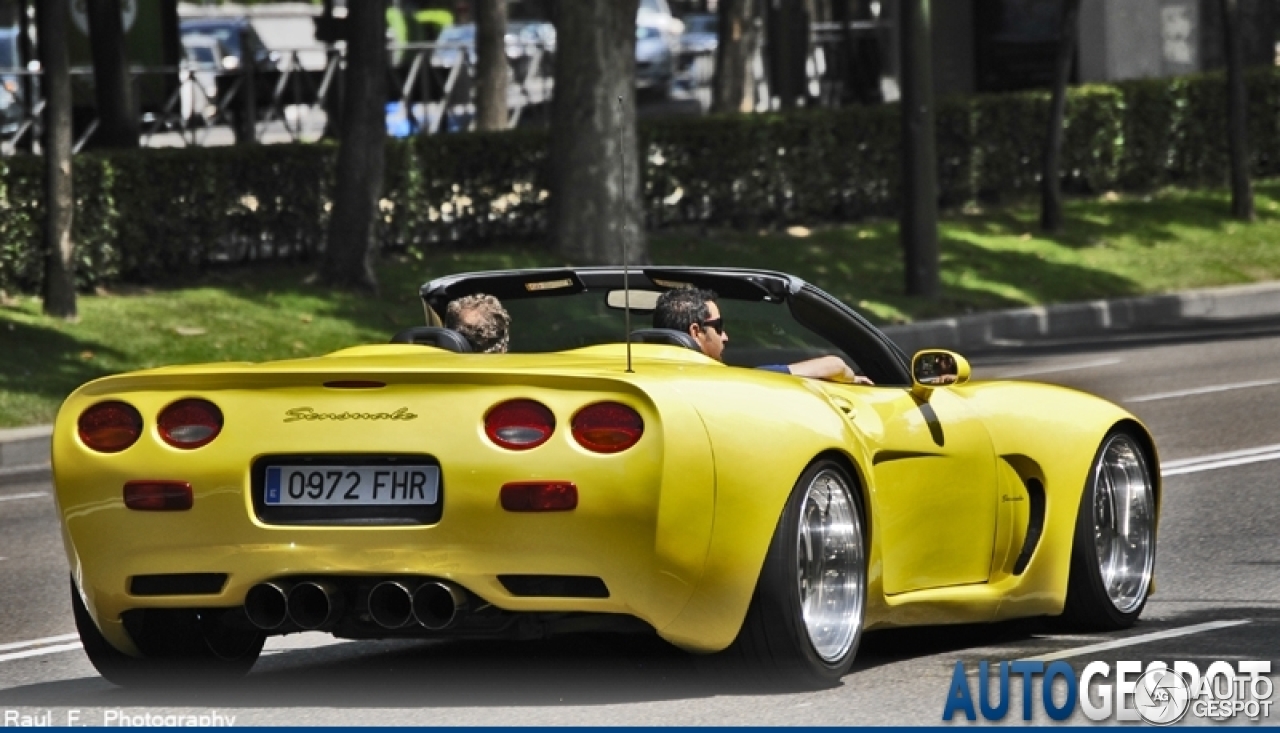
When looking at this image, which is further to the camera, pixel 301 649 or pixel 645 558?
pixel 301 649

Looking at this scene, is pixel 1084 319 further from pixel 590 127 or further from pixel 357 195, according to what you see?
pixel 357 195

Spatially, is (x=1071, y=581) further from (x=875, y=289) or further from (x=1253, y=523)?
(x=875, y=289)

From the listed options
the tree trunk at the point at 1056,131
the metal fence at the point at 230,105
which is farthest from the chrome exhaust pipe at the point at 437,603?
the tree trunk at the point at 1056,131

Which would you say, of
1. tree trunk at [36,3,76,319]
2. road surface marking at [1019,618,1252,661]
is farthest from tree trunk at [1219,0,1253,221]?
road surface marking at [1019,618,1252,661]

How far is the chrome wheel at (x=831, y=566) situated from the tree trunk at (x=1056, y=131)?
19.8 metres

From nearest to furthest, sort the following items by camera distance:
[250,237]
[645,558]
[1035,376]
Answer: [645,558] → [1035,376] → [250,237]

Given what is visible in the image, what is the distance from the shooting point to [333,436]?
605 cm

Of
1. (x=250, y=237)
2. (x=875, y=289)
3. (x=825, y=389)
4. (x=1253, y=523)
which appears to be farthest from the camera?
(x=875, y=289)

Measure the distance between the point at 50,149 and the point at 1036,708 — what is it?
13.4 m

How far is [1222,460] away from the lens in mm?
12047

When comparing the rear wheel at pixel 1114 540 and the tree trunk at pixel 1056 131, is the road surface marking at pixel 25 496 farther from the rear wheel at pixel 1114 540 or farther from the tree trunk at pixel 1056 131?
the tree trunk at pixel 1056 131

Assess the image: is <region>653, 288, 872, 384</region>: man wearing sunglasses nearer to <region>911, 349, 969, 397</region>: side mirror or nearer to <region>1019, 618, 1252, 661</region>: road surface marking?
<region>911, 349, 969, 397</region>: side mirror

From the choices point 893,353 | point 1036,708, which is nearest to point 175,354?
point 893,353

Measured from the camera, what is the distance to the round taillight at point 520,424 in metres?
5.96
